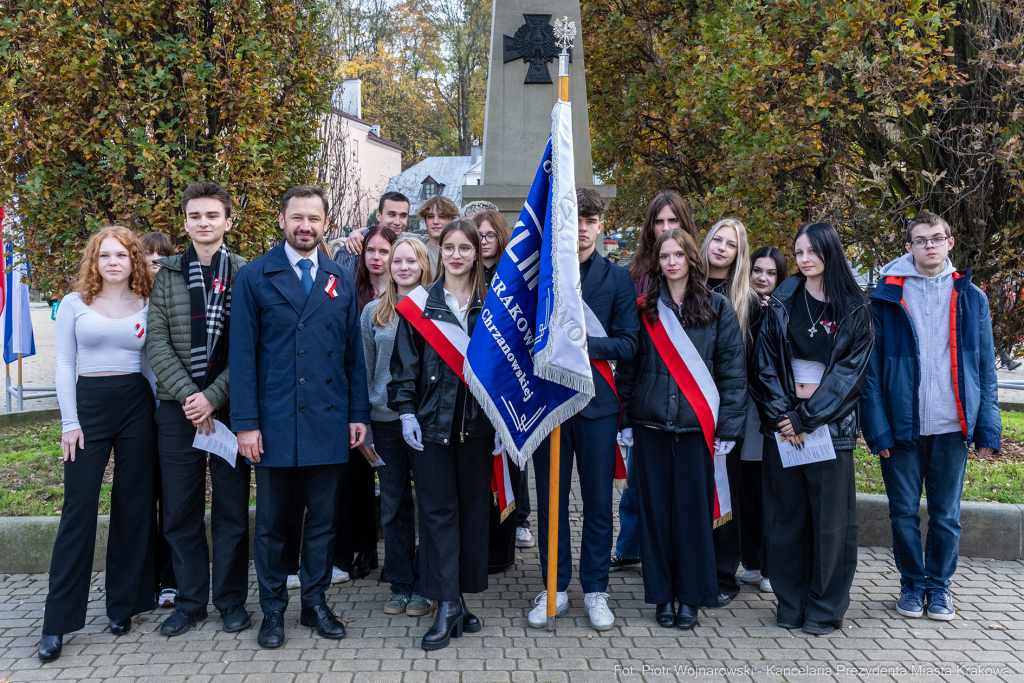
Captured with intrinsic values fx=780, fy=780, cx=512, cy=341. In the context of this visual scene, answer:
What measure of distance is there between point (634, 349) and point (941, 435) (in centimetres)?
175

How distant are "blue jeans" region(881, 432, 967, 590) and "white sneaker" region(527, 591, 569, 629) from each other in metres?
1.87

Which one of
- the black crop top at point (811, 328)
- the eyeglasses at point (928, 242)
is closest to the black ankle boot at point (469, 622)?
the black crop top at point (811, 328)

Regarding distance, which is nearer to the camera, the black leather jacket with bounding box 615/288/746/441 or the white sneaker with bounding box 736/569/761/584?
the black leather jacket with bounding box 615/288/746/441

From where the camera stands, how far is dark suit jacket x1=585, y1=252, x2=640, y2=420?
4.01 metres

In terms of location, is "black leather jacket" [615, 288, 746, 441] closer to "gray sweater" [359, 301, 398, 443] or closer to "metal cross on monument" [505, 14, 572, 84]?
"gray sweater" [359, 301, 398, 443]

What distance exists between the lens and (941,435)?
13.8ft

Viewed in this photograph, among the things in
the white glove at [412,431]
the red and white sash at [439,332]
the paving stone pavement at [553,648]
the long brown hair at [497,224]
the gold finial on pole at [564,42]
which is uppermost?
the gold finial on pole at [564,42]

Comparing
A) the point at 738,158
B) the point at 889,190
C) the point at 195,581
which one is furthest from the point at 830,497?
the point at 889,190

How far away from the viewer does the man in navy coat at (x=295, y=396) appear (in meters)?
3.87

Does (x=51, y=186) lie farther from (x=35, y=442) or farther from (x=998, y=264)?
(x=998, y=264)

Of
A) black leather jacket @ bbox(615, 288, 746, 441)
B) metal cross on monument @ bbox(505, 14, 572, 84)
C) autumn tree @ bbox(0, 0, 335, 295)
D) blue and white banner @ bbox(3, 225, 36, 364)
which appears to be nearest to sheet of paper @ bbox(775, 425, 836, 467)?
black leather jacket @ bbox(615, 288, 746, 441)

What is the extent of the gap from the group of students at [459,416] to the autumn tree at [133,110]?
2277 mm

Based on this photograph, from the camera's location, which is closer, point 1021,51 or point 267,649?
point 267,649

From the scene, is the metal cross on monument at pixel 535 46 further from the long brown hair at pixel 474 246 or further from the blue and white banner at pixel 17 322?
the blue and white banner at pixel 17 322
